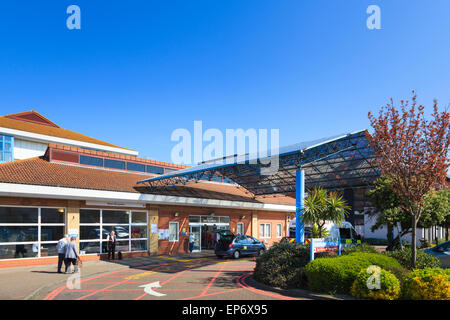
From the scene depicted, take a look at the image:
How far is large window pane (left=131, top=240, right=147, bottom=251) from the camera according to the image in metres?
20.6

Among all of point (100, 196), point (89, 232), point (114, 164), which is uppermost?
point (114, 164)

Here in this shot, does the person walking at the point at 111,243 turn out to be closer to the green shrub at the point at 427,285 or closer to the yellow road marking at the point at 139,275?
the yellow road marking at the point at 139,275

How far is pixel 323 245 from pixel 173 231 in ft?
42.9

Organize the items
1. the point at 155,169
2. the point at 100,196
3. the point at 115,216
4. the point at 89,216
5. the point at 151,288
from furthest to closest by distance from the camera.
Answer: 1. the point at 155,169
2. the point at 115,216
3. the point at 89,216
4. the point at 100,196
5. the point at 151,288

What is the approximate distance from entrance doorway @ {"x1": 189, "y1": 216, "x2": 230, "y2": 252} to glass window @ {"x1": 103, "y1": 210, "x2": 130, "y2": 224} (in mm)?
5180

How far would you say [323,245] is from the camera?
12.2 metres

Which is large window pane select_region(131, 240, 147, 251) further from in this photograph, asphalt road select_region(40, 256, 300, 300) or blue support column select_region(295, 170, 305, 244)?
blue support column select_region(295, 170, 305, 244)

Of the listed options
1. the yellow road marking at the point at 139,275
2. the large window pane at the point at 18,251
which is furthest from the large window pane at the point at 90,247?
the yellow road marking at the point at 139,275

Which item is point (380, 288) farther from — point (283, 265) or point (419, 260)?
point (419, 260)

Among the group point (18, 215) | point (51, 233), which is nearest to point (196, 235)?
point (51, 233)

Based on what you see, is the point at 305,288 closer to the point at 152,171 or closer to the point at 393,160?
the point at 393,160

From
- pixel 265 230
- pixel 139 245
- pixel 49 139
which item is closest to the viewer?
pixel 139 245
